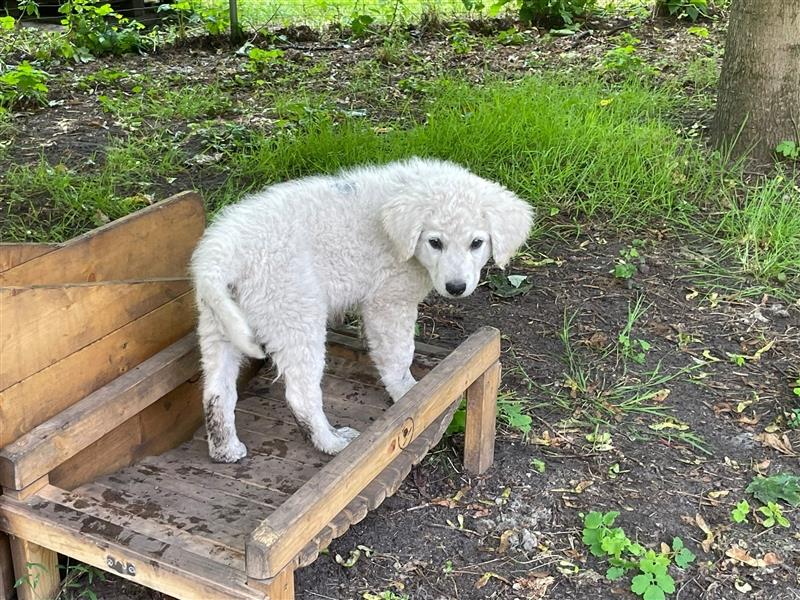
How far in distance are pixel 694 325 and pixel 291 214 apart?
2172 millimetres

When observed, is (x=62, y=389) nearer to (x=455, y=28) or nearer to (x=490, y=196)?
(x=490, y=196)

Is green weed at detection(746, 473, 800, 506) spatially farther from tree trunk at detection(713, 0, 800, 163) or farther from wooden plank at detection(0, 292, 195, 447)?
tree trunk at detection(713, 0, 800, 163)

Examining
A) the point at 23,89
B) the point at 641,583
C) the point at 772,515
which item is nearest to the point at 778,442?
the point at 772,515

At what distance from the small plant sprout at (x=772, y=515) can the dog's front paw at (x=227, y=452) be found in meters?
1.85

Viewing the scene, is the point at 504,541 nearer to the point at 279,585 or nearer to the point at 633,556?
the point at 633,556

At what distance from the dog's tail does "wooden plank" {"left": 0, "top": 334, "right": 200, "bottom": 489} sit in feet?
0.97

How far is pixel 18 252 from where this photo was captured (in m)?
2.79

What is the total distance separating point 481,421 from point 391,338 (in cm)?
45

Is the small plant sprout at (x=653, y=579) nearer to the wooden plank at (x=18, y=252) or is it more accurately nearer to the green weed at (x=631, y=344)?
the green weed at (x=631, y=344)

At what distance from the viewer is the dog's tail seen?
2.48 metres

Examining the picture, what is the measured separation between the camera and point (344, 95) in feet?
22.4

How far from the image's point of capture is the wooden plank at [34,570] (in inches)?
95.0

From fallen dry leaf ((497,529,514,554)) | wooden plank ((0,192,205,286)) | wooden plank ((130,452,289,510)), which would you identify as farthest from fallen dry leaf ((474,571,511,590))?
wooden plank ((0,192,205,286))

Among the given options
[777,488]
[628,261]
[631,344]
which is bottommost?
[777,488]
